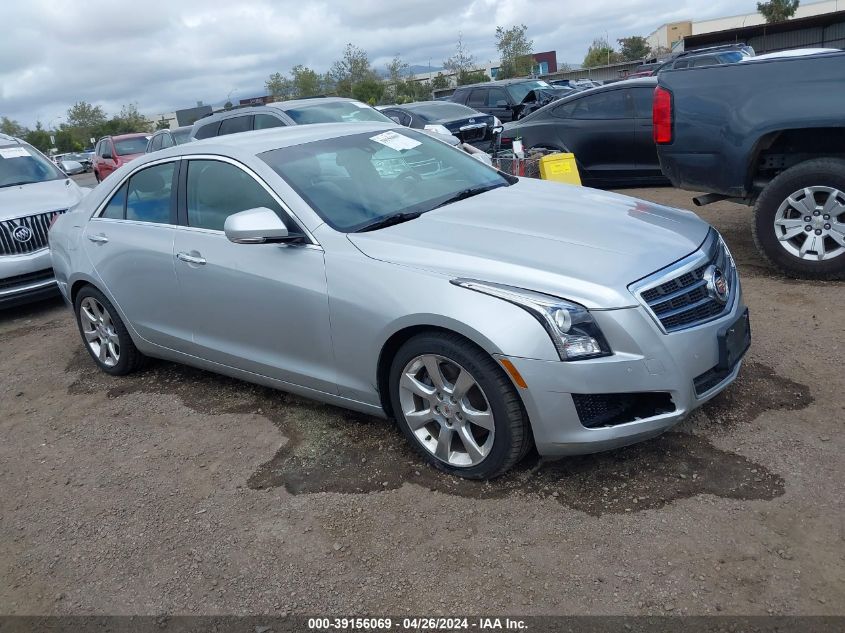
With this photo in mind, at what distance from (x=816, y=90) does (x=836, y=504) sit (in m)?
3.49

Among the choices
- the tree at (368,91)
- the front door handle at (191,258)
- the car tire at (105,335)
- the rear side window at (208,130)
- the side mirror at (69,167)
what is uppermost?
the tree at (368,91)

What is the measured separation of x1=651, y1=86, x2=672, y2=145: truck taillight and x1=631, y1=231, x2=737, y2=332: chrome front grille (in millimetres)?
2692

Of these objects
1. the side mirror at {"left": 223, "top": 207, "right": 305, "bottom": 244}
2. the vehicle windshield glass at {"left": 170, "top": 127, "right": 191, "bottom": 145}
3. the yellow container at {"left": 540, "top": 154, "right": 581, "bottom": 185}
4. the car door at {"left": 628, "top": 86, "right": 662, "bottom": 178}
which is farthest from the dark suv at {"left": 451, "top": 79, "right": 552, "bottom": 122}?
the side mirror at {"left": 223, "top": 207, "right": 305, "bottom": 244}

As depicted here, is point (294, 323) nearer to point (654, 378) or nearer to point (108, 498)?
point (108, 498)

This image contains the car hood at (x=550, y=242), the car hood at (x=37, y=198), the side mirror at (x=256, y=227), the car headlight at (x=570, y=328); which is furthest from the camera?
the car hood at (x=37, y=198)

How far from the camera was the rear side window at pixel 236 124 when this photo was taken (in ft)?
33.3

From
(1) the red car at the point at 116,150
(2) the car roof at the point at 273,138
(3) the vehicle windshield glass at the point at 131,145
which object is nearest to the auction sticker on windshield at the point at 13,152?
(2) the car roof at the point at 273,138

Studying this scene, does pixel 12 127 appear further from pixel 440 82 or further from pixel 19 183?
pixel 19 183

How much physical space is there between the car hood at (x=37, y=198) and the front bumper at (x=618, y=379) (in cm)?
621

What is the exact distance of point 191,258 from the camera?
4164mm

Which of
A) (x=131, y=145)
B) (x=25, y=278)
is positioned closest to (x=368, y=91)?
(x=131, y=145)

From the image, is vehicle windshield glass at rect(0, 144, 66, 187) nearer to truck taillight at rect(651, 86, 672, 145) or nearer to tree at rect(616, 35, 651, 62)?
truck taillight at rect(651, 86, 672, 145)

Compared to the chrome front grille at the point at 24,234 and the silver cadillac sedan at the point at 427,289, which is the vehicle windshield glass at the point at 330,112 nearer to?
the chrome front grille at the point at 24,234

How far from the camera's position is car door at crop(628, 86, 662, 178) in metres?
9.48
